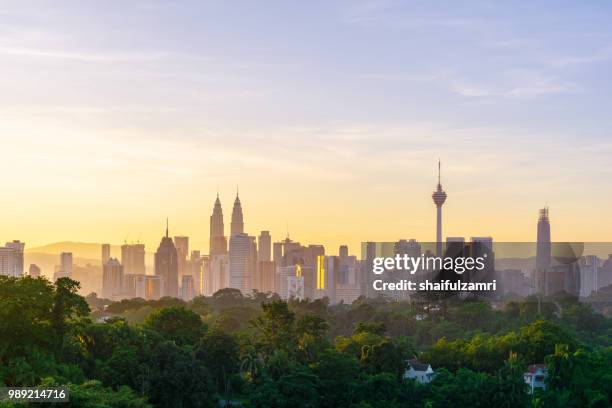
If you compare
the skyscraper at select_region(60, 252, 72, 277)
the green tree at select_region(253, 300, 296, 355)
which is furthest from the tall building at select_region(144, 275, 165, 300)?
the green tree at select_region(253, 300, 296, 355)

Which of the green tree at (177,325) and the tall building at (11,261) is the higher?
the tall building at (11,261)

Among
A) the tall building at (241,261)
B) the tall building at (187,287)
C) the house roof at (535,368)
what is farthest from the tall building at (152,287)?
the house roof at (535,368)

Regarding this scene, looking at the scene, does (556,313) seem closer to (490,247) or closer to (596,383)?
(490,247)

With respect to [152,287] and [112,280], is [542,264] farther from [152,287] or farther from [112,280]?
[112,280]

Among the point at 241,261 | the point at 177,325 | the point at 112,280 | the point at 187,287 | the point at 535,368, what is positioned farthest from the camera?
the point at 241,261

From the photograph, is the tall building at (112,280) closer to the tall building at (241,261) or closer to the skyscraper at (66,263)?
the skyscraper at (66,263)

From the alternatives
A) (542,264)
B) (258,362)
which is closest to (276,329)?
(258,362)

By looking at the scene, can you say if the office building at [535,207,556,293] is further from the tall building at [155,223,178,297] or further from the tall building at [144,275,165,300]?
the tall building at [155,223,178,297]
